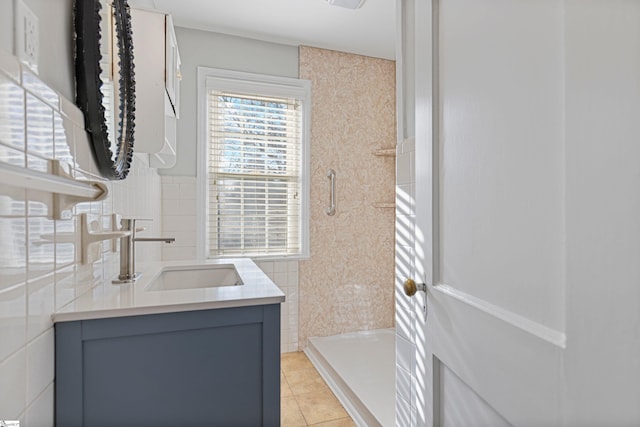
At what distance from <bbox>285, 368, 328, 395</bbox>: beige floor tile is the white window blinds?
920 mm

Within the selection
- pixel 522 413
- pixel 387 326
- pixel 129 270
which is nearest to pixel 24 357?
pixel 129 270

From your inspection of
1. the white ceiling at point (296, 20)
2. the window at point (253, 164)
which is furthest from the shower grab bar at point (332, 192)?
the white ceiling at point (296, 20)

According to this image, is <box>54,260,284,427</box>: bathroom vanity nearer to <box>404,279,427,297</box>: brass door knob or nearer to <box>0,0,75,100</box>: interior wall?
<box>404,279,427,297</box>: brass door knob

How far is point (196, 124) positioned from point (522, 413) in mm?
2587

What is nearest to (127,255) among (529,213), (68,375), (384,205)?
(68,375)

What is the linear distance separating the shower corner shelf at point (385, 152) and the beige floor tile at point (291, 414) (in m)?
2.03

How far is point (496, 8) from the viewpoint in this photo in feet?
2.37

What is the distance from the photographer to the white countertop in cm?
87

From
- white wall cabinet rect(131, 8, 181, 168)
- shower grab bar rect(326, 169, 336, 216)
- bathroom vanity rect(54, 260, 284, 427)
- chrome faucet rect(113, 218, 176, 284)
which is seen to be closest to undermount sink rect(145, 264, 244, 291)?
chrome faucet rect(113, 218, 176, 284)

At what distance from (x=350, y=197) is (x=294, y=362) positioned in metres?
1.42

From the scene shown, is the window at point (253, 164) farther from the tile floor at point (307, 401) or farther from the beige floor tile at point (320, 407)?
the beige floor tile at point (320, 407)

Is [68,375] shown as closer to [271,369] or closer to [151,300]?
[151,300]

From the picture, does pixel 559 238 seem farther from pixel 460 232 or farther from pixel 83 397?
pixel 83 397

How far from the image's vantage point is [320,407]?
2025 millimetres
